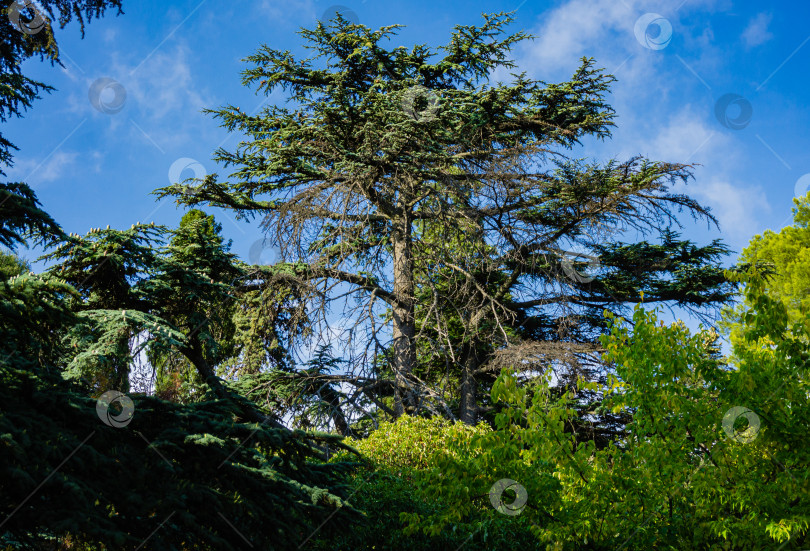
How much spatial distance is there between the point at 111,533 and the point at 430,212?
12.1 m

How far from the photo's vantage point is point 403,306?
50.0 feet

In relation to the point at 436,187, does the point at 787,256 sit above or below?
above

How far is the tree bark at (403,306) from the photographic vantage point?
46.2ft

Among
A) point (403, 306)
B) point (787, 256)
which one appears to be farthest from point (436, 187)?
point (787, 256)

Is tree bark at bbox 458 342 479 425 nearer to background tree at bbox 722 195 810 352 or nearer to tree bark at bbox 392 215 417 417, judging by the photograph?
tree bark at bbox 392 215 417 417

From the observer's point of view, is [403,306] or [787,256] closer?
[403,306]

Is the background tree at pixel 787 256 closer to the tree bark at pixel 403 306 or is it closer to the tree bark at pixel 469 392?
the tree bark at pixel 469 392

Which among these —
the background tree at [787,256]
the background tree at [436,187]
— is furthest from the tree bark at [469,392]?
the background tree at [787,256]

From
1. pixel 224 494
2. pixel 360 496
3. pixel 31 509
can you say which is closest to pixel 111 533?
pixel 31 509

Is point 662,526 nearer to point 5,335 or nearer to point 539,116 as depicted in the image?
point 5,335

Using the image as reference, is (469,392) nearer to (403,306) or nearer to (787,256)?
(403,306)

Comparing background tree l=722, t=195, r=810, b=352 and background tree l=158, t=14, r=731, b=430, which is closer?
background tree l=158, t=14, r=731, b=430

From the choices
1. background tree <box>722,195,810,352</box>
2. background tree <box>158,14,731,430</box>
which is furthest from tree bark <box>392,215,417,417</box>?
background tree <box>722,195,810,352</box>

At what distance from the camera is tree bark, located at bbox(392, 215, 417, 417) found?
14.1m
